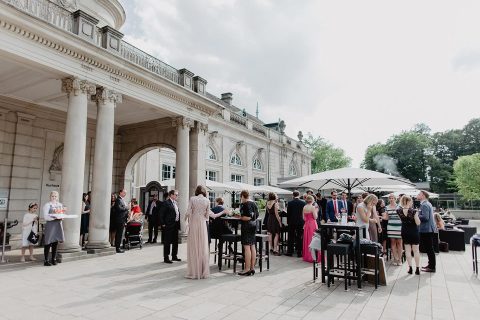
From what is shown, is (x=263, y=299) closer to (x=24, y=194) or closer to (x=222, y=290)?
(x=222, y=290)

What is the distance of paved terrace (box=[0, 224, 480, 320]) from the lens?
418 centimetres

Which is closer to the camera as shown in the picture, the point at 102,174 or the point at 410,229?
the point at 410,229

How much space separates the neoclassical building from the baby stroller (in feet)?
3.71

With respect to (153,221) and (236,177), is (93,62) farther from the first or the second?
(236,177)

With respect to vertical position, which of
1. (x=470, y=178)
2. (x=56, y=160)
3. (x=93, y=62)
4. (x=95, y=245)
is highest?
(x=93, y=62)

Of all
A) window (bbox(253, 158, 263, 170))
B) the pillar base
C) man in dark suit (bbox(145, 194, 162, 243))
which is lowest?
the pillar base

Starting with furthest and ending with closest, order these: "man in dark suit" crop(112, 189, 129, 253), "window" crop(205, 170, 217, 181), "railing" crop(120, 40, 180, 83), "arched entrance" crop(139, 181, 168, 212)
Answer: "window" crop(205, 170, 217, 181)
"arched entrance" crop(139, 181, 168, 212)
"railing" crop(120, 40, 180, 83)
"man in dark suit" crop(112, 189, 129, 253)

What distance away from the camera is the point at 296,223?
903 centimetres

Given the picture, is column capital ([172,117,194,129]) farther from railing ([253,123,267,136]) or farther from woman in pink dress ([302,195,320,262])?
railing ([253,123,267,136])

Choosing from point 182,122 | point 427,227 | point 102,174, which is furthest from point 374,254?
point 182,122

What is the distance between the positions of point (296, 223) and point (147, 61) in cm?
791

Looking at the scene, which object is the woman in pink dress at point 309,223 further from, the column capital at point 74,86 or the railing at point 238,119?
the railing at point 238,119

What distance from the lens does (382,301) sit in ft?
15.6

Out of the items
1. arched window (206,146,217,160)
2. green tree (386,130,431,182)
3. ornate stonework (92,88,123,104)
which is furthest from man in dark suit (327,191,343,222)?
green tree (386,130,431,182)
